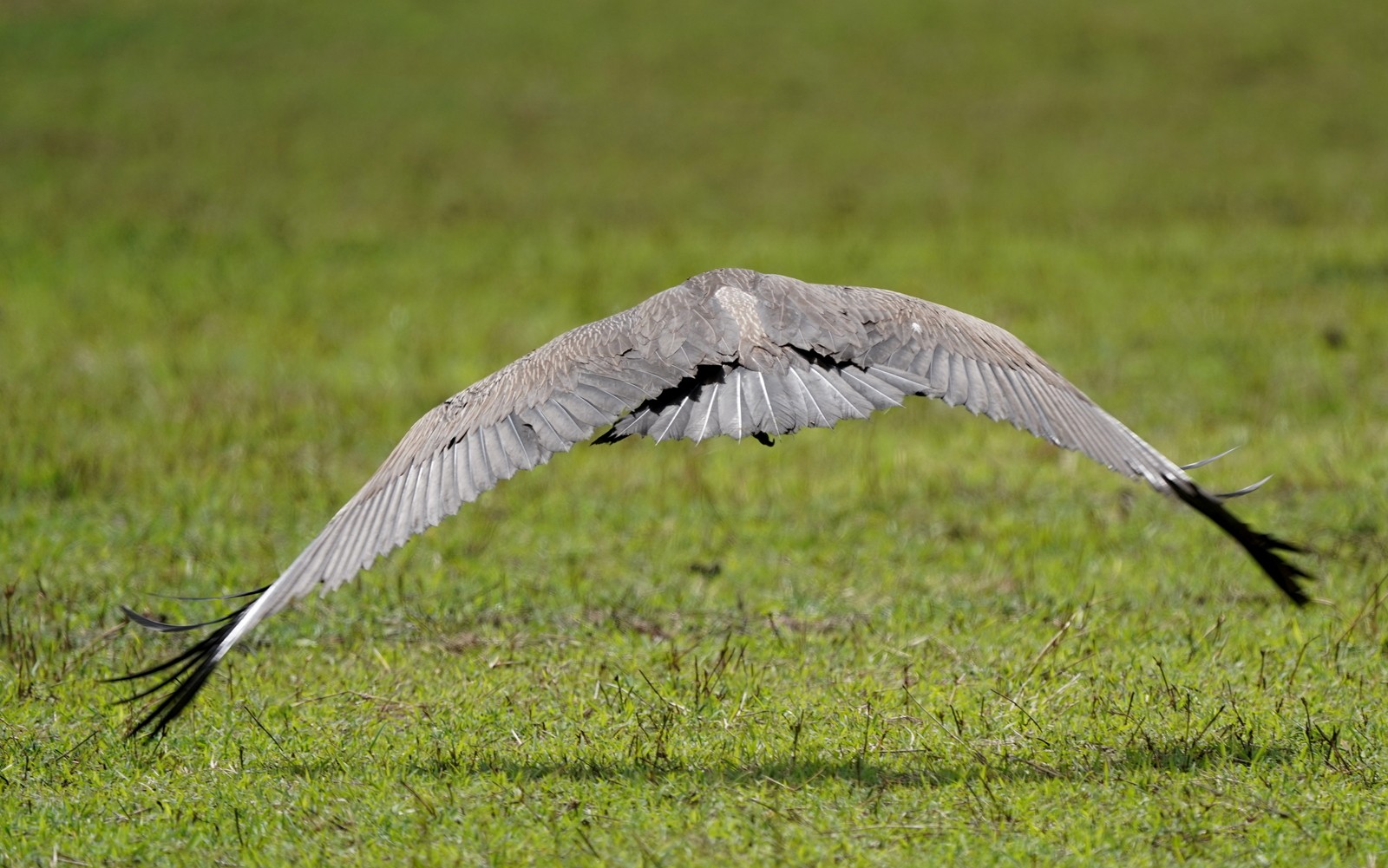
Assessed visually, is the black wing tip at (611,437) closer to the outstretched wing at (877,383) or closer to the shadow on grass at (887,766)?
the outstretched wing at (877,383)

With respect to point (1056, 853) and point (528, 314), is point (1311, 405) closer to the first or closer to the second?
point (528, 314)

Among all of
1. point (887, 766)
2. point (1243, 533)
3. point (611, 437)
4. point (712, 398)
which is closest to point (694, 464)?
point (611, 437)

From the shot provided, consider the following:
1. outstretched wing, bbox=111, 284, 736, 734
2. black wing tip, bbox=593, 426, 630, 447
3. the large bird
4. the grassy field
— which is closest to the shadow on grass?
the grassy field

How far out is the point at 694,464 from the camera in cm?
1047

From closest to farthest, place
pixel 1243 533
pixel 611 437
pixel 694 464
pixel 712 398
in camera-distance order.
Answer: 1. pixel 1243 533
2. pixel 712 398
3. pixel 611 437
4. pixel 694 464

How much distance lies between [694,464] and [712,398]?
4.86 meters

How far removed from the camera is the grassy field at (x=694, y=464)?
5113 mm

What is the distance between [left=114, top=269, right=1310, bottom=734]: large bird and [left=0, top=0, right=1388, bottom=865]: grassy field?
0.82 meters

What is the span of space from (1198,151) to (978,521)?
14248 mm

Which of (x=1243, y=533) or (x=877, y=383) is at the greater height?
(x=877, y=383)

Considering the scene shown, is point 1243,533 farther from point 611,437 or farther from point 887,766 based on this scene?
point 611,437

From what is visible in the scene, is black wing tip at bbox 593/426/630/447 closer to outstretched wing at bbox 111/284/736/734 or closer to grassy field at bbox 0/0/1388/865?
outstretched wing at bbox 111/284/736/734

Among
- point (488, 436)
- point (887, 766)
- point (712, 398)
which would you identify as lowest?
point (887, 766)

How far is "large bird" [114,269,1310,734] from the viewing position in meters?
5.05
